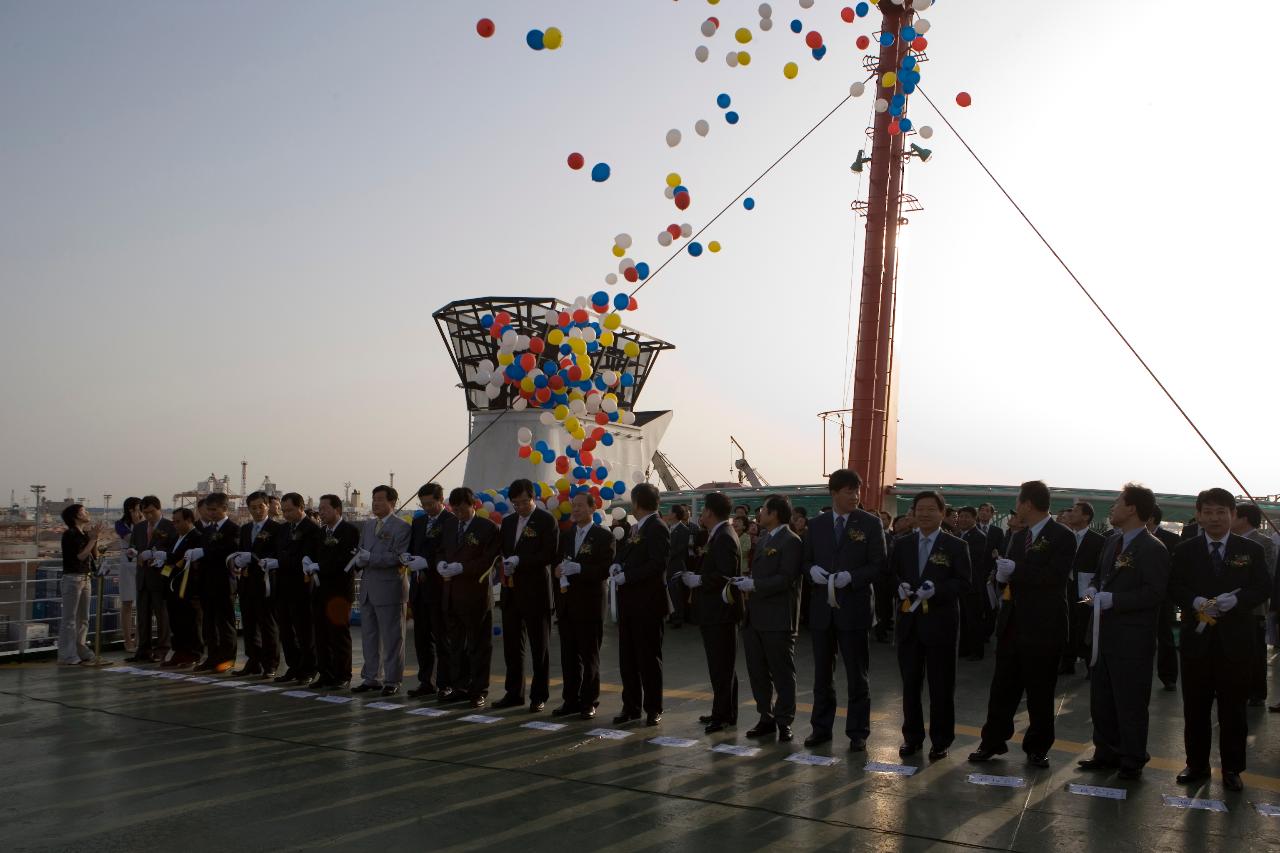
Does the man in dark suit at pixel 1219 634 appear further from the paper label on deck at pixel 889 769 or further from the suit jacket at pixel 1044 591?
the paper label on deck at pixel 889 769

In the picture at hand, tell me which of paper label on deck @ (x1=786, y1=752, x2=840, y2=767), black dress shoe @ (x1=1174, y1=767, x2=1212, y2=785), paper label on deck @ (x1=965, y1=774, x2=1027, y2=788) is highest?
black dress shoe @ (x1=1174, y1=767, x2=1212, y2=785)

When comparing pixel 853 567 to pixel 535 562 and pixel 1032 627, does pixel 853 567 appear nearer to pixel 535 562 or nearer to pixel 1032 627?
pixel 1032 627

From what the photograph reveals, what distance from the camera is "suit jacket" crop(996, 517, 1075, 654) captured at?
20.5 ft

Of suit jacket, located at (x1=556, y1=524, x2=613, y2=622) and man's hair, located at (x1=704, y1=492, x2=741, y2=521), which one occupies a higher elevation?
man's hair, located at (x1=704, y1=492, x2=741, y2=521)

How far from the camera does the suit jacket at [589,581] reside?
816 centimetres

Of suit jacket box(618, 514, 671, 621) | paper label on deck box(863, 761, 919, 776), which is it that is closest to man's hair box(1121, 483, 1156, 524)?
paper label on deck box(863, 761, 919, 776)

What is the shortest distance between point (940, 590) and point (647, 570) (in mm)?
2370

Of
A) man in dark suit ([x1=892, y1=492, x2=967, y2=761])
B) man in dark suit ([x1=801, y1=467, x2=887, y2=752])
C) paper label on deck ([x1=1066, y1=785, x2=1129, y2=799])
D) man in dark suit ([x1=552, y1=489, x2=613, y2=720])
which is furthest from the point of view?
man in dark suit ([x1=552, y1=489, x2=613, y2=720])

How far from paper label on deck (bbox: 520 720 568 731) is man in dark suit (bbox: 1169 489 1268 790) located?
4.26m

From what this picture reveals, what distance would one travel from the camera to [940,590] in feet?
21.4

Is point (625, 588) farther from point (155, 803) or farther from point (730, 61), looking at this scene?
point (730, 61)

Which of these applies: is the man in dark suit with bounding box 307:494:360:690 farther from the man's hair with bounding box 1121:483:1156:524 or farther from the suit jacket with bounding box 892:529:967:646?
the man's hair with bounding box 1121:483:1156:524

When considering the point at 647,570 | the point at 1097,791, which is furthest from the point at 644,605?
the point at 1097,791

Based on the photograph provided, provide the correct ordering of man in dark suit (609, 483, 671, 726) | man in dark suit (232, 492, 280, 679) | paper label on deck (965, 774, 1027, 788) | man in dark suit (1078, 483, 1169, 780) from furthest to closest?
man in dark suit (232, 492, 280, 679)
man in dark suit (609, 483, 671, 726)
man in dark suit (1078, 483, 1169, 780)
paper label on deck (965, 774, 1027, 788)
